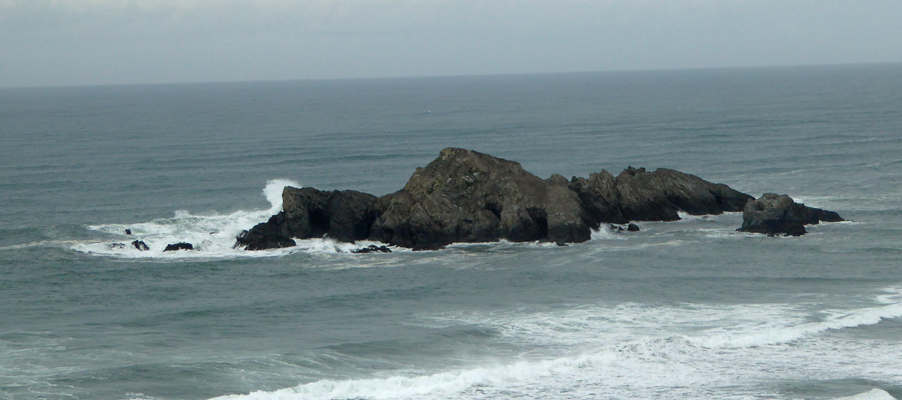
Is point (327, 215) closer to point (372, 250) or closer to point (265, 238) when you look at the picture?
point (265, 238)

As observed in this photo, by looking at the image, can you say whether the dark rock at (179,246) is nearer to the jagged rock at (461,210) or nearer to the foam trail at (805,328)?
the jagged rock at (461,210)

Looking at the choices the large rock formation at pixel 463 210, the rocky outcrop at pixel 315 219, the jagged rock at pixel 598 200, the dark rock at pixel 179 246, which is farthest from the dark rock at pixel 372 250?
the jagged rock at pixel 598 200

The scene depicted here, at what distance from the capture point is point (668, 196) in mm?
48312

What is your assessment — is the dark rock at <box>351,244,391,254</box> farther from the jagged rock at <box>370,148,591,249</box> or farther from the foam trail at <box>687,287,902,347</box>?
the foam trail at <box>687,287,902,347</box>

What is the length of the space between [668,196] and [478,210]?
11.9 m

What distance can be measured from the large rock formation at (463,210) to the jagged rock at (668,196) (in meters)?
0.08

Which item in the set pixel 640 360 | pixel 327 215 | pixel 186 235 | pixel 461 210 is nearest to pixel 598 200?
pixel 461 210

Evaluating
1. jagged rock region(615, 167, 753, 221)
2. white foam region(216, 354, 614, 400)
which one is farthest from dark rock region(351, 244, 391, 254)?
white foam region(216, 354, 614, 400)

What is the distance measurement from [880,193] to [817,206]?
6575mm

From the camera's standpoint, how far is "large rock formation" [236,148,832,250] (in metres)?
43.1

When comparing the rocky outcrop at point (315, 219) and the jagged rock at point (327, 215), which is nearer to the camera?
the rocky outcrop at point (315, 219)

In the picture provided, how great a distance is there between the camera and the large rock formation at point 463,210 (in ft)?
141

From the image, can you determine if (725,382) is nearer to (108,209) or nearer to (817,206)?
(817,206)

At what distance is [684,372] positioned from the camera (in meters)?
24.9
